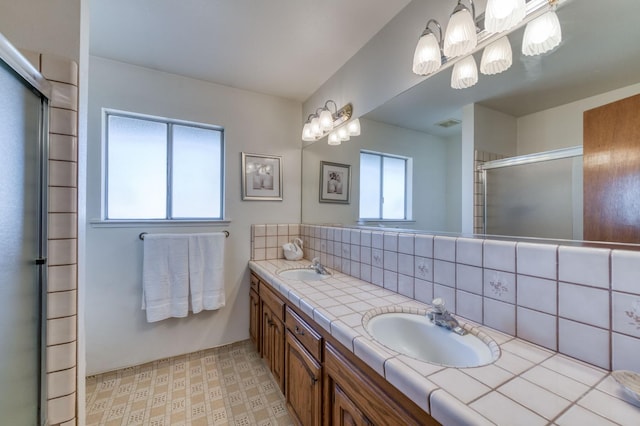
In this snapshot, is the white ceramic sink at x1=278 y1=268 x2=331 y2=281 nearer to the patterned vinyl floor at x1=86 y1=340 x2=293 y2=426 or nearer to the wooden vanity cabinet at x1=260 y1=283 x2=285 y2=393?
the wooden vanity cabinet at x1=260 y1=283 x2=285 y2=393

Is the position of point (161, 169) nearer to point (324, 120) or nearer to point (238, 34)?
point (238, 34)

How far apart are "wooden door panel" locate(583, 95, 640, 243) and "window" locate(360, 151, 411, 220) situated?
2.66ft

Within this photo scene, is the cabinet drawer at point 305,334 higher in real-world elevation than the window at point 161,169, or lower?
lower

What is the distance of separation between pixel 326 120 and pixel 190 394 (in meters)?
2.24

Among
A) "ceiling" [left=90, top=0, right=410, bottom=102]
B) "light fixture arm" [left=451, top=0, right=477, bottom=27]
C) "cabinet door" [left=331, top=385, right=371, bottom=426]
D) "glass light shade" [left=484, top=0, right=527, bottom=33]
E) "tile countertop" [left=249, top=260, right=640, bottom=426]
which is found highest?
"ceiling" [left=90, top=0, right=410, bottom=102]

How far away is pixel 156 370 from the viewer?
1923 millimetres

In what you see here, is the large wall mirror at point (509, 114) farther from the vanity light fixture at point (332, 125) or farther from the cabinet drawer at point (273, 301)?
the cabinet drawer at point (273, 301)

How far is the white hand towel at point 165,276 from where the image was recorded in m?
1.89

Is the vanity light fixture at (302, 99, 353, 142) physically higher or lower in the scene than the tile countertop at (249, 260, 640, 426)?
higher

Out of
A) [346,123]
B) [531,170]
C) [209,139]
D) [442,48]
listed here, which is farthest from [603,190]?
[209,139]

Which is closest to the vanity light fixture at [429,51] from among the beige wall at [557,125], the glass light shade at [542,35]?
the glass light shade at [542,35]

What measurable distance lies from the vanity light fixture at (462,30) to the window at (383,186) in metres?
0.63

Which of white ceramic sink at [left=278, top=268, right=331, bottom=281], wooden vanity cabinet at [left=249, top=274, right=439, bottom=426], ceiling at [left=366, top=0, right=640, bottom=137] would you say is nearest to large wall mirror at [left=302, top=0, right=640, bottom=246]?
ceiling at [left=366, top=0, right=640, bottom=137]

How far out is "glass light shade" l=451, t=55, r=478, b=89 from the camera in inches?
42.3
